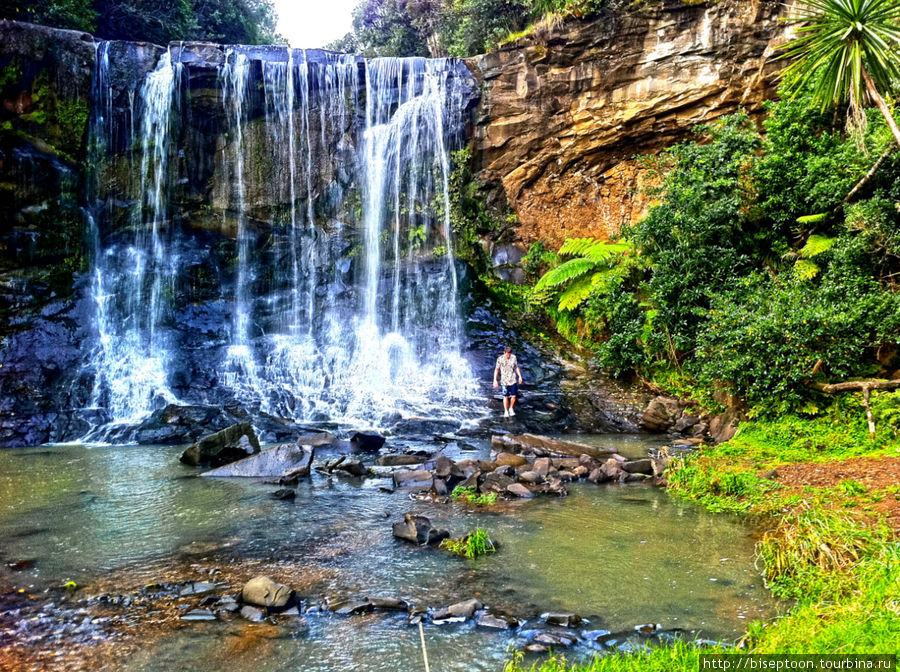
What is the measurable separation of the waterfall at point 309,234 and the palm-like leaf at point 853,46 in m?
10.1

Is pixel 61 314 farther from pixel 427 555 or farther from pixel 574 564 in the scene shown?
pixel 574 564

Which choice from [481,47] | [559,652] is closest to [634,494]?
[559,652]

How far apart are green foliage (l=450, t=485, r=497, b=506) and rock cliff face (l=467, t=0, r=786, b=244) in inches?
520

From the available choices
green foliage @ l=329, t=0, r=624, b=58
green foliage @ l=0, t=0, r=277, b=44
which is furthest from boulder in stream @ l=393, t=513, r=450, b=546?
green foliage @ l=0, t=0, r=277, b=44

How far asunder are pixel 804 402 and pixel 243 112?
57.6 feet

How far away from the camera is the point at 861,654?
3.32 meters

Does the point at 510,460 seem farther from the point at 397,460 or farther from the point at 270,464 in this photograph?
the point at 270,464

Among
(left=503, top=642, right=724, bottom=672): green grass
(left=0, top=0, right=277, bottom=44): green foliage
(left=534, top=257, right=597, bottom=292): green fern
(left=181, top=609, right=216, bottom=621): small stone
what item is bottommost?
(left=181, top=609, right=216, bottom=621): small stone

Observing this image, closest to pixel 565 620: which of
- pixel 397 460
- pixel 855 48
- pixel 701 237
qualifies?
pixel 397 460

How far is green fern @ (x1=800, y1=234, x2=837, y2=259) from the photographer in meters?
12.1

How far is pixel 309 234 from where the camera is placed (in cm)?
1980

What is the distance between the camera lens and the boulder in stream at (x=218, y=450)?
1025 cm

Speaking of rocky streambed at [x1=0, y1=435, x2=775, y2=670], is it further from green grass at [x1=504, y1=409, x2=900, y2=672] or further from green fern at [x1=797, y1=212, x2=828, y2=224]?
green fern at [x1=797, y1=212, x2=828, y2=224]

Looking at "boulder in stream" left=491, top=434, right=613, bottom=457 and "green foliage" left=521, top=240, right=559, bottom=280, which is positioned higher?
"green foliage" left=521, top=240, right=559, bottom=280
